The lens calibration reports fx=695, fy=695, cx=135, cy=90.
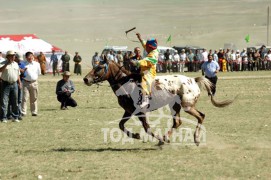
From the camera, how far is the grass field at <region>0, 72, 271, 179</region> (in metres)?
10.9

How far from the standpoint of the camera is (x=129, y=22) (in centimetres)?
11894

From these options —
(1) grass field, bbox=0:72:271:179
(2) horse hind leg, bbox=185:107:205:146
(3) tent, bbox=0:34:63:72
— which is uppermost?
(3) tent, bbox=0:34:63:72

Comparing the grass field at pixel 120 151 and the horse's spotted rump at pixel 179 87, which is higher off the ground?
the horse's spotted rump at pixel 179 87

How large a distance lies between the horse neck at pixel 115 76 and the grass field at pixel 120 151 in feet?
4.02

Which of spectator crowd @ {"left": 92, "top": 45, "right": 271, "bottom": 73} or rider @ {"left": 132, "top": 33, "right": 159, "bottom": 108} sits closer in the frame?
rider @ {"left": 132, "top": 33, "right": 159, "bottom": 108}

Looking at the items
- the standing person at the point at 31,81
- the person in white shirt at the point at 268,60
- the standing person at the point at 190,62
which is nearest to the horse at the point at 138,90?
the standing person at the point at 31,81

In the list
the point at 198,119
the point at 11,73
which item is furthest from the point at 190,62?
the point at 198,119

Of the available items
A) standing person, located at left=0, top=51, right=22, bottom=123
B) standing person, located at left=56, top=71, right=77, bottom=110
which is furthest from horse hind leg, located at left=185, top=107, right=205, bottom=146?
standing person, located at left=56, top=71, right=77, bottom=110

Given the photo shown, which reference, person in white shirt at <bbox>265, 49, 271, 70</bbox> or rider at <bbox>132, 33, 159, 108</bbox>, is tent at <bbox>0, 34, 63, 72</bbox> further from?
rider at <bbox>132, 33, 159, 108</bbox>

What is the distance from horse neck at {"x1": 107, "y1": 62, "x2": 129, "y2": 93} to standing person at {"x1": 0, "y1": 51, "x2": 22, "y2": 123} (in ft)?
15.7

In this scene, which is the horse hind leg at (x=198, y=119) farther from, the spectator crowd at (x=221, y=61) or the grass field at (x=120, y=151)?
the spectator crowd at (x=221, y=61)

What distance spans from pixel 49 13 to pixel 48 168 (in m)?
126

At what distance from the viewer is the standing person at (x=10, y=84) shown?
703 inches

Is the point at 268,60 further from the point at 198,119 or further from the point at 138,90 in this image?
the point at 138,90
